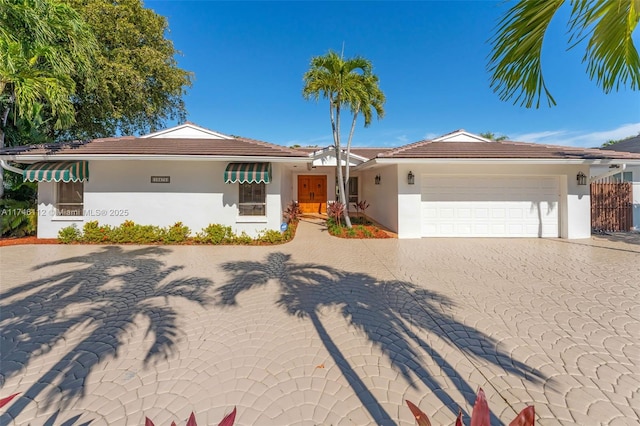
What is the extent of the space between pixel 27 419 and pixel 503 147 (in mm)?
18916

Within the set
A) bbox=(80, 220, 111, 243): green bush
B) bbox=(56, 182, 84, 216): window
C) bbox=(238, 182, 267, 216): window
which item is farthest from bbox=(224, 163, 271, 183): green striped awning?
bbox=(56, 182, 84, 216): window

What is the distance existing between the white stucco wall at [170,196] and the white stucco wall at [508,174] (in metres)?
6.37

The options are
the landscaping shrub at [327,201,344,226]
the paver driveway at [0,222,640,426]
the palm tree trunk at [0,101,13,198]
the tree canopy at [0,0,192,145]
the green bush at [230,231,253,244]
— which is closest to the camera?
the paver driveway at [0,222,640,426]

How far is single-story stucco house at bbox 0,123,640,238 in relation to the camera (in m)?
12.9

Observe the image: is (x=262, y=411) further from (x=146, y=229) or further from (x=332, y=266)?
(x=146, y=229)

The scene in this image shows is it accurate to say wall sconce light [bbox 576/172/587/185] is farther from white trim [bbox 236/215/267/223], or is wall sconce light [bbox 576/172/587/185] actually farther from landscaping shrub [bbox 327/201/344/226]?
white trim [bbox 236/215/267/223]

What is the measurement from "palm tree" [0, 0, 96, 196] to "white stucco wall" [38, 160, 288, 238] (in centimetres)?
348

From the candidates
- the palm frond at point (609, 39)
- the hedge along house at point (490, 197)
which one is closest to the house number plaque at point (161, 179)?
the hedge along house at point (490, 197)

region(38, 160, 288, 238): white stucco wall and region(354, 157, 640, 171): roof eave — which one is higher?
region(354, 157, 640, 171): roof eave

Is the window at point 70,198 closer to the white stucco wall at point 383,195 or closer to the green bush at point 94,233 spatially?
the green bush at point 94,233

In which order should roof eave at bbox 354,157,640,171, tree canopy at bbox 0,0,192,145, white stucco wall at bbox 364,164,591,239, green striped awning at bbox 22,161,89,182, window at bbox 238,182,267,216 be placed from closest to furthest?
tree canopy at bbox 0,0,192,145 → green striped awning at bbox 22,161,89,182 → roof eave at bbox 354,157,640,171 → white stucco wall at bbox 364,164,591,239 → window at bbox 238,182,267,216

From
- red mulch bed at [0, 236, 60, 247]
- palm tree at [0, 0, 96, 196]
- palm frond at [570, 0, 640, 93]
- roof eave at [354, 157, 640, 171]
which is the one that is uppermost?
palm tree at [0, 0, 96, 196]

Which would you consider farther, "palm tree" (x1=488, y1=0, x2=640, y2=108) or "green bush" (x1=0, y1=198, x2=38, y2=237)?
"green bush" (x1=0, y1=198, x2=38, y2=237)

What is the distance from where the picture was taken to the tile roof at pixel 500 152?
13.1 metres
